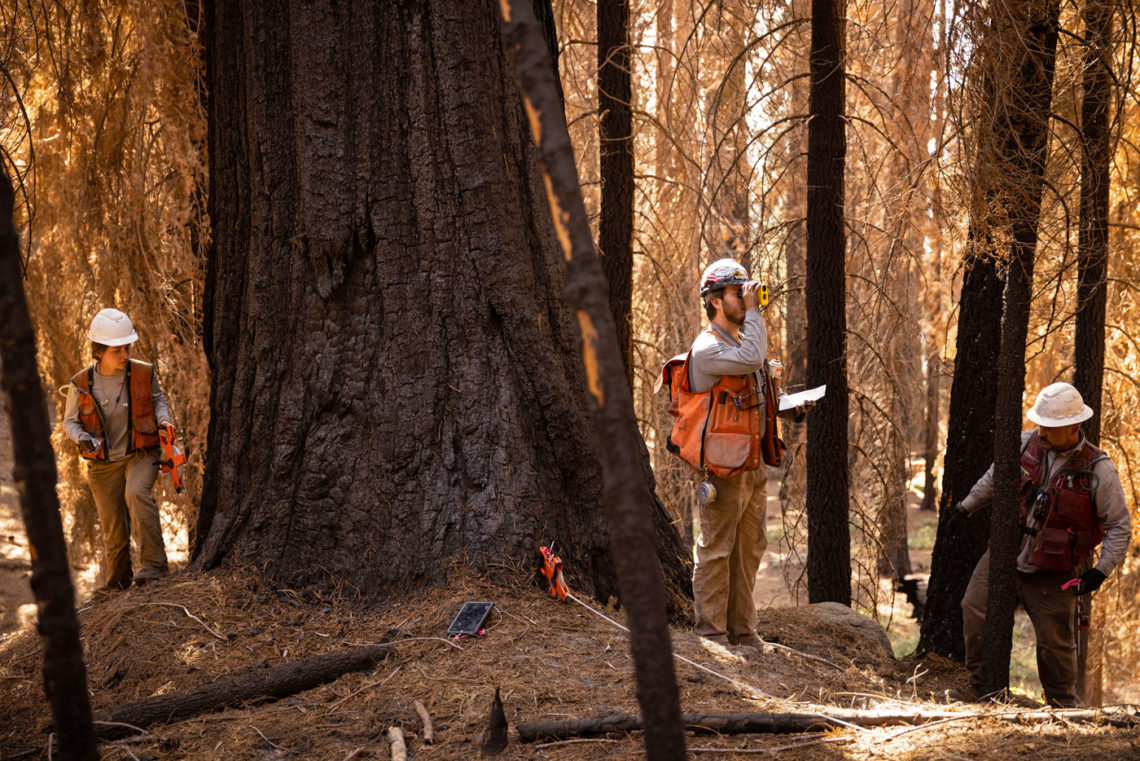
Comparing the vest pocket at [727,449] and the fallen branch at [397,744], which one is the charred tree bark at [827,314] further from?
the fallen branch at [397,744]

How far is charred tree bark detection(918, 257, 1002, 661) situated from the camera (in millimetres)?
7117

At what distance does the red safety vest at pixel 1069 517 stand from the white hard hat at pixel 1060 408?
0.26 metres

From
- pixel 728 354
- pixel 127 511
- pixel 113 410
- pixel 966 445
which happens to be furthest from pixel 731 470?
pixel 127 511

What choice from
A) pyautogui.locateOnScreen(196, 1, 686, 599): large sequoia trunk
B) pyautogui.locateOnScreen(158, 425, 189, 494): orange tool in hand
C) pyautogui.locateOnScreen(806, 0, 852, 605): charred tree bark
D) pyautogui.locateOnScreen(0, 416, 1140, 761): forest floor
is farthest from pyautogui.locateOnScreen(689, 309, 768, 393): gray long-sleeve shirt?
pyautogui.locateOnScreen(158, 425, 189, 494): orange tool in hand

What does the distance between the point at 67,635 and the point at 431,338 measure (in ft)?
9.61

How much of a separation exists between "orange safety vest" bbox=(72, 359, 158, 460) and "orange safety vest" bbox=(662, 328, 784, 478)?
3.55 m

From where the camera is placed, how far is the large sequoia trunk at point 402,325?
Result: 17.1ft

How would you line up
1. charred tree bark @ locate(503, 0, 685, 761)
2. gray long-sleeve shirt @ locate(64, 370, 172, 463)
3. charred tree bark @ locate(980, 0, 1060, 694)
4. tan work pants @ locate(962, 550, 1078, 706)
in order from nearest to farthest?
charred tree bark @ locate(503, 0, 685, 761) → charred tree bark @ locate(980, 0, 1060, 694) → tan work pants @ locate(962, 550, 1078, 706) → gray long-sleeve shirt @ locate(64, 370, 172, 463)

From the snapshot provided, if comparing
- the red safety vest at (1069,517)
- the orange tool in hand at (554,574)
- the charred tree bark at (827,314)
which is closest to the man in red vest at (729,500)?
the orange tool in hand at (554,574)

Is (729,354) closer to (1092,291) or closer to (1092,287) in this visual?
(1092,291)

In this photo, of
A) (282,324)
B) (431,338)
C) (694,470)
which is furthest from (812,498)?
Answer: (282,324)

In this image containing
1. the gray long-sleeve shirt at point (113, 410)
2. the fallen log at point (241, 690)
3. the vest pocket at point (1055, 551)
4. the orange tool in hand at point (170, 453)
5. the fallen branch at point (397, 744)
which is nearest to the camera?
the fallen branch at point (397, 744)

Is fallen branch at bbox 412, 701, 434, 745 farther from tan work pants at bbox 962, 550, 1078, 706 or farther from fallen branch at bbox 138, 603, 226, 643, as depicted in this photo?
tan work pants at bbox 962, 550, 1078, 706

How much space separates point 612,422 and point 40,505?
1483mm
